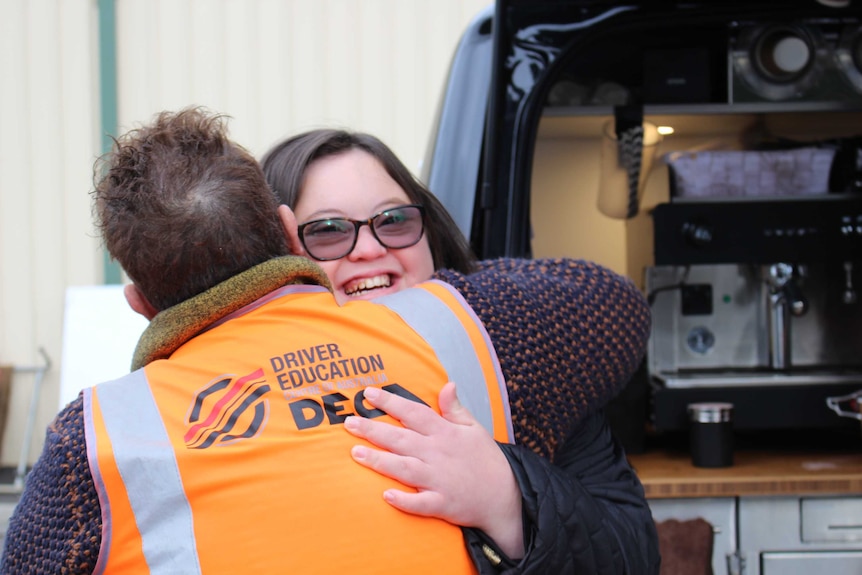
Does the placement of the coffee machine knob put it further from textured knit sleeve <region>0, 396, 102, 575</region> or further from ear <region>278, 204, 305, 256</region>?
textured knit sleeve <region>0, 396, 102, 575</region>

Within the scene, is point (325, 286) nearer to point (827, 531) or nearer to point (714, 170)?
point (827, 531)

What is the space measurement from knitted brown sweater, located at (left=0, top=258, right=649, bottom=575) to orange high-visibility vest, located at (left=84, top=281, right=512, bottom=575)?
1.1 inches

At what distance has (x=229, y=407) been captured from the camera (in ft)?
3.59

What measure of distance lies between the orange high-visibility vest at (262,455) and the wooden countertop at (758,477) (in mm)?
1815

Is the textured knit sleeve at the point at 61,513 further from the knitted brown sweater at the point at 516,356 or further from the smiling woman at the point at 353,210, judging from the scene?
the smiling woman at the point at 353,210

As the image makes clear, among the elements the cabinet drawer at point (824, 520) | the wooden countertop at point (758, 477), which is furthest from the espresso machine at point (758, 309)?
the cabinet drawer at point (824, 520)

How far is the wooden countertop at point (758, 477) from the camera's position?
2.81 metres

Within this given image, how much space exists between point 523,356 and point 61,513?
58cm

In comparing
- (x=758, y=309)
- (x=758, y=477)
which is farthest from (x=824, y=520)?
(x=758, y=309)

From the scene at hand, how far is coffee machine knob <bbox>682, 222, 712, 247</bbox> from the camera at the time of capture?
10.3 feet

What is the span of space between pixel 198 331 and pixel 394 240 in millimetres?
581

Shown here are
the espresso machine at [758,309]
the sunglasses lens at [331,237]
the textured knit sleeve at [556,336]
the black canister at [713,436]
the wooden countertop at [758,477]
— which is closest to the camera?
the textured knit sleeve at [556,336]

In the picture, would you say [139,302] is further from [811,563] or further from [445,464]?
[811,563]

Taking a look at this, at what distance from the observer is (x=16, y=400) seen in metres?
6.29
